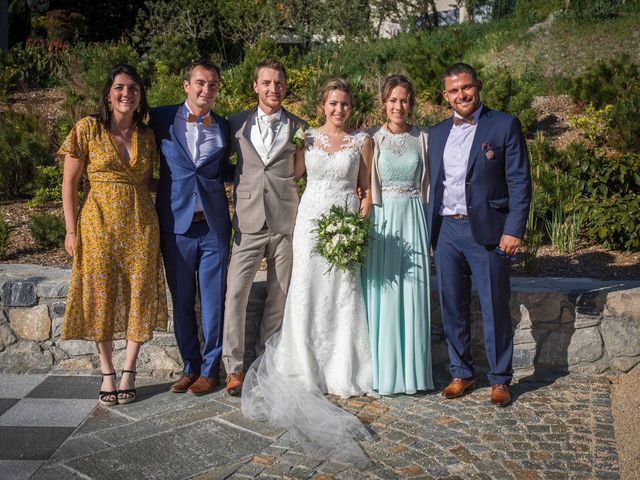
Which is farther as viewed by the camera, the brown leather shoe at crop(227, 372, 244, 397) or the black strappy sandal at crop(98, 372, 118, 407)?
the brown leather shoe at crop(227, 372, 244, 397)

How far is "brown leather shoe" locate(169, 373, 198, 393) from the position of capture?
4758mm

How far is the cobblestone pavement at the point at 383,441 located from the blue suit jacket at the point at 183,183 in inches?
45.3

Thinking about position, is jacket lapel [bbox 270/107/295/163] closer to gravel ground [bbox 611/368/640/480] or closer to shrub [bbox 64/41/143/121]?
gravel ground [bbox 611/368/640/480]

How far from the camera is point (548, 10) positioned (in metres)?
20.1

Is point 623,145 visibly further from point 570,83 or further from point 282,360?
point 282,360

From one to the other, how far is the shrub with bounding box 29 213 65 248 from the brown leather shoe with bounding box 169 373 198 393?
7.92 ft

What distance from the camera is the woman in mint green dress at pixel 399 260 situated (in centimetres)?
470

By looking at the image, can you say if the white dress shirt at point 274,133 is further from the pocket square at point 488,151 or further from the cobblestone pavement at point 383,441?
the cobblestone pavement at point 383,441

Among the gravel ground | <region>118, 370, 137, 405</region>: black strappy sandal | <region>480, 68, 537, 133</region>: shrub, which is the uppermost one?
<region>480, 68, 537, 133</region>: shrub

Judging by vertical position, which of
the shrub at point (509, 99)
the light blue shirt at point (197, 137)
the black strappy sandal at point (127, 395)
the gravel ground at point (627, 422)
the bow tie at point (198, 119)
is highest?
the shrub at point (509, 99)

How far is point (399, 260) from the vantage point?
4723 mm

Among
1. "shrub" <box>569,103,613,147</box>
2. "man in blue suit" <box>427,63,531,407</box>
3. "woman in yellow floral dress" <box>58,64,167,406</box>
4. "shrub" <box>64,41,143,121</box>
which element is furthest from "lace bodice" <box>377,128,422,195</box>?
"shrub" <box>64,41,143,121</box>

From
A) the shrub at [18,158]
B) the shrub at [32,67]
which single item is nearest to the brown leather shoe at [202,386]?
the shrub at [18,158]

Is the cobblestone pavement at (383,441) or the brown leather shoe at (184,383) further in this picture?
the brown leather shoe at (184,383)
